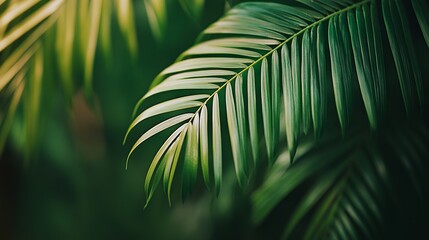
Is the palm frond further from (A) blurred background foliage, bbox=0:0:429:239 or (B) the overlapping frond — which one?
(B) the overlapping frond

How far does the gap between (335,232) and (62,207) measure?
90 centimetres

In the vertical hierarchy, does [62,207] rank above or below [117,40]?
below

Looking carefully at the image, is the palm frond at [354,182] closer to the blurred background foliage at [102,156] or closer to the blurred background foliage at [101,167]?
the blurred background foliage at [102,156]

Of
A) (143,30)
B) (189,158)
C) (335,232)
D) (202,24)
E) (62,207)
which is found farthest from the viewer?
(62,207)

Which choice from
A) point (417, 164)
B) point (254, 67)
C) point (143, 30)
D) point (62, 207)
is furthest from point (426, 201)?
point (62, 207)

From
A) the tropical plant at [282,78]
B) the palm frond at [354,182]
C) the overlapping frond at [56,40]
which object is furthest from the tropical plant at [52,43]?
the palm frond at [354,182]

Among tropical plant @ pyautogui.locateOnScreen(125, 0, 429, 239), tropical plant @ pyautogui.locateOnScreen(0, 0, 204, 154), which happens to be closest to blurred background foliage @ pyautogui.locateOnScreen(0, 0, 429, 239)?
tropical plant @ pyautogui.locateOnScreen(0, 0, 204, 154)

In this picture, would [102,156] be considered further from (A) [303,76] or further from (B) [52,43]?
(A) [303,76]

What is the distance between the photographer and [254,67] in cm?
54

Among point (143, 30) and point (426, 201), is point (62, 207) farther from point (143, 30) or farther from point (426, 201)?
point (426, 201)

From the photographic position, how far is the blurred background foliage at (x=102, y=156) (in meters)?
0.78

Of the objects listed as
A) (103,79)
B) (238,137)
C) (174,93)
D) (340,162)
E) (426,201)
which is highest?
(103,79)

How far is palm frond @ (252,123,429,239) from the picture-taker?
29.0 inches

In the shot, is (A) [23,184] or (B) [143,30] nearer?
(B) [143,30]
